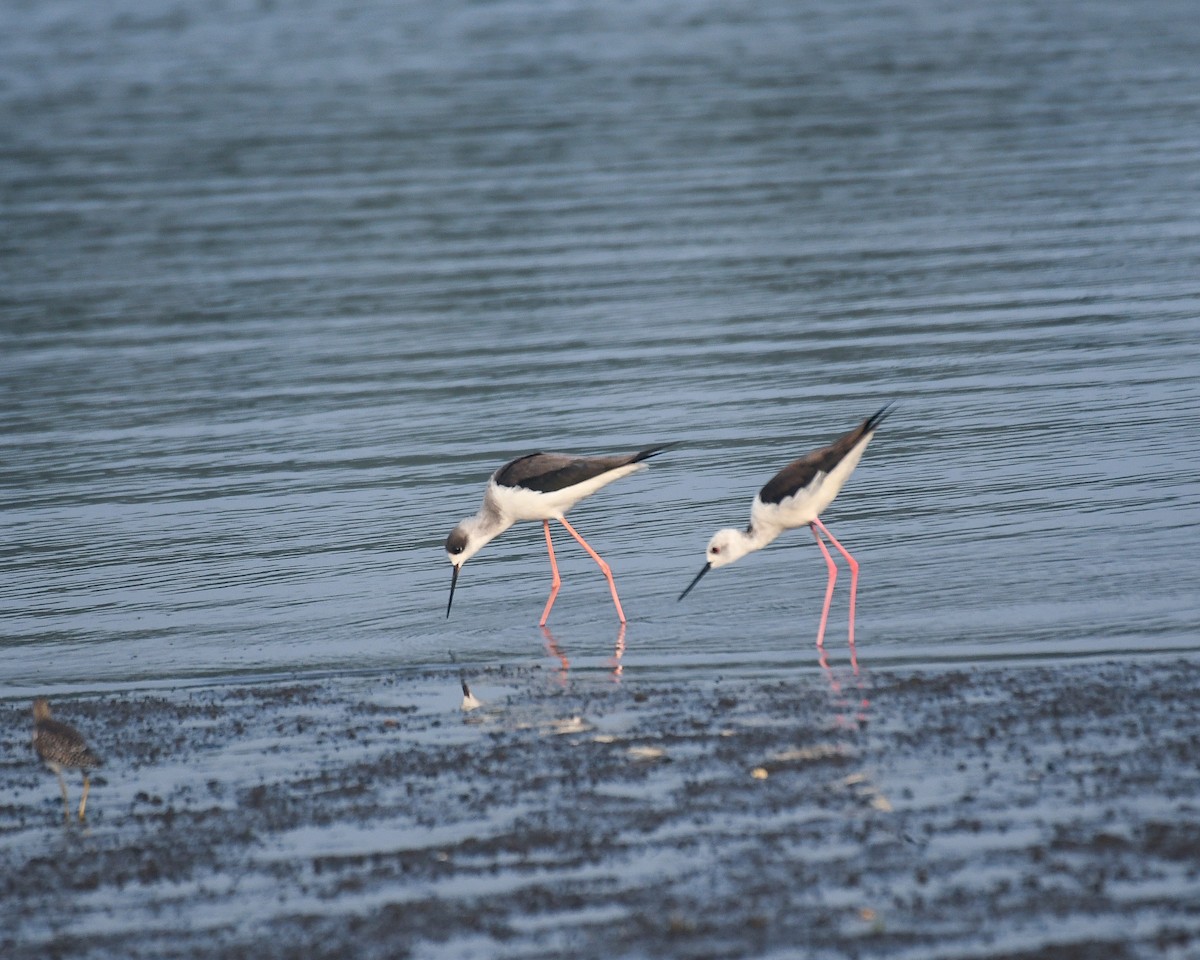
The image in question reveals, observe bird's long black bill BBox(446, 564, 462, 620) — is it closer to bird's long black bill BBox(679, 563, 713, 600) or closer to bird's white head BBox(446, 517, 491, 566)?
bird's white head BBox(446, 517, 491, 566)

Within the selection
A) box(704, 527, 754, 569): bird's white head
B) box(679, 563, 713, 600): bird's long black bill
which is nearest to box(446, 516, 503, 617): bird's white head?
box(679, 563, 713, 600): bird's long black bill

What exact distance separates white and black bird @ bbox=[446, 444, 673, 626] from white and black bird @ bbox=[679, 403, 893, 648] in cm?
85

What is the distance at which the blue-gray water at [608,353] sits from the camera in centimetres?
1158

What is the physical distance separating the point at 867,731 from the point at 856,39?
39873 mm

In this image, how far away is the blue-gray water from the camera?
1158 centimetres

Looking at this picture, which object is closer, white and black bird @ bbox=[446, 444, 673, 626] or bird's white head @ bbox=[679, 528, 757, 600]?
bird's white head @ bbox=[679, 528, 757, 600]

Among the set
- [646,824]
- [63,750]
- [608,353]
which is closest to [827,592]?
[646,824]

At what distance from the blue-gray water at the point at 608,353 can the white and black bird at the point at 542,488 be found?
371 millimetres

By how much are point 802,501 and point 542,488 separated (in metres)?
1.90

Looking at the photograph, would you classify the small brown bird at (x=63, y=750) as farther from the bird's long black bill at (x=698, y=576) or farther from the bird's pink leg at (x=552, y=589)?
the bird's long black bill at (x=698, y=576)

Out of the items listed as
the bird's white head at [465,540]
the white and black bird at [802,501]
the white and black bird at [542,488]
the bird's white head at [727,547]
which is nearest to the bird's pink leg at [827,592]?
the white and black bird at [802,501]

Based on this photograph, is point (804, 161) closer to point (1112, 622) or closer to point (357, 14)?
point (1112, 622)

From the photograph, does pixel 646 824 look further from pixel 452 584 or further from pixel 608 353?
pixel 608 353

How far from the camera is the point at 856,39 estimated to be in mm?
46125
